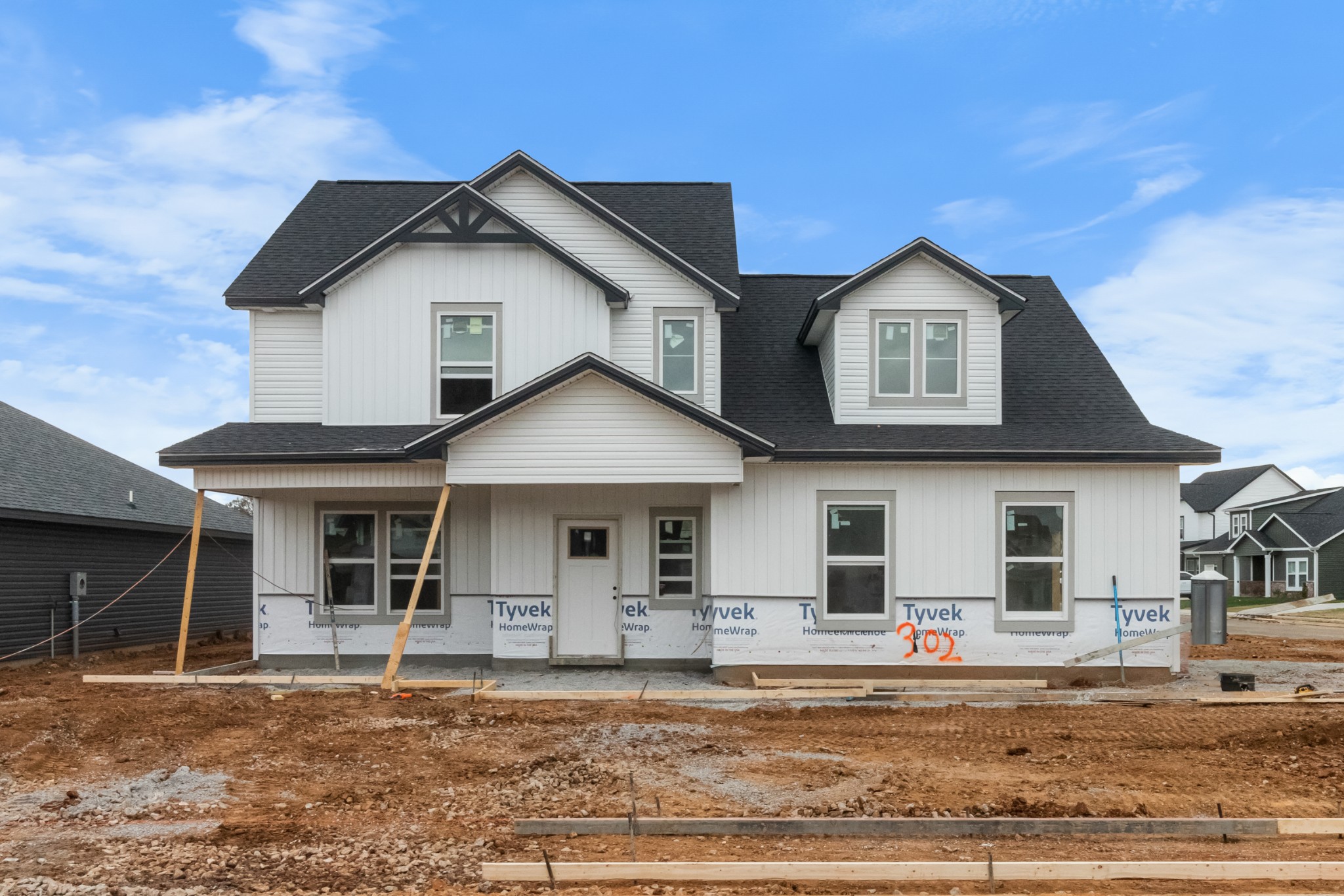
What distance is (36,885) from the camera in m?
6.65

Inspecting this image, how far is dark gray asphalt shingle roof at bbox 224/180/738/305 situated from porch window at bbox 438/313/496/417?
7.94 ft

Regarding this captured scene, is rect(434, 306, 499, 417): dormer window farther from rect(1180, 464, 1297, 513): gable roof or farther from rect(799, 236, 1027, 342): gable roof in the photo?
rect(1180, 464, 1297, 513): gable roof

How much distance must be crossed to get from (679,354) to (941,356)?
13.3ft

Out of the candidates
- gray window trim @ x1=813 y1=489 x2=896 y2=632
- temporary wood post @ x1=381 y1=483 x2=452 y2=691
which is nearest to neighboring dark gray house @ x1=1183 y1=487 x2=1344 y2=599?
gray window trim @ x1=813 y1=489 x2=896 y2=632

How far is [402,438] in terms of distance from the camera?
15680 mm

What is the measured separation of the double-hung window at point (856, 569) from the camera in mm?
15094

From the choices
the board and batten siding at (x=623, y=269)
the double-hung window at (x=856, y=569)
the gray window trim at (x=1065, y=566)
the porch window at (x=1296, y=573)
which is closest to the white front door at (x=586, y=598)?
the board and batten siding at (x=623, y=269)

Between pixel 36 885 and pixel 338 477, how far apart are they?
28.5 ft

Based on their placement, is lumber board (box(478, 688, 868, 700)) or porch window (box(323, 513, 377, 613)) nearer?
lumber board (box(478, 688, 868, 700))

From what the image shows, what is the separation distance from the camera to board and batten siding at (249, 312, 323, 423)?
1669 cm

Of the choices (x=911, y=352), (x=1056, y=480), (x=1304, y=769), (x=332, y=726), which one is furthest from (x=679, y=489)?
(x=1304, y=769)

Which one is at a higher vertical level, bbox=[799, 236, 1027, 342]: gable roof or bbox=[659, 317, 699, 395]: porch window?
bbox=[799, 236, 1027, 342]: gable roof

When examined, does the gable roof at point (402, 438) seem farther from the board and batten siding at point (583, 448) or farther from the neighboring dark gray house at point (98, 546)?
the neighboring dark gray house at point (98, 546)

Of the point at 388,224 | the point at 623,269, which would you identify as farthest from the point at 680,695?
the point at 388,224
